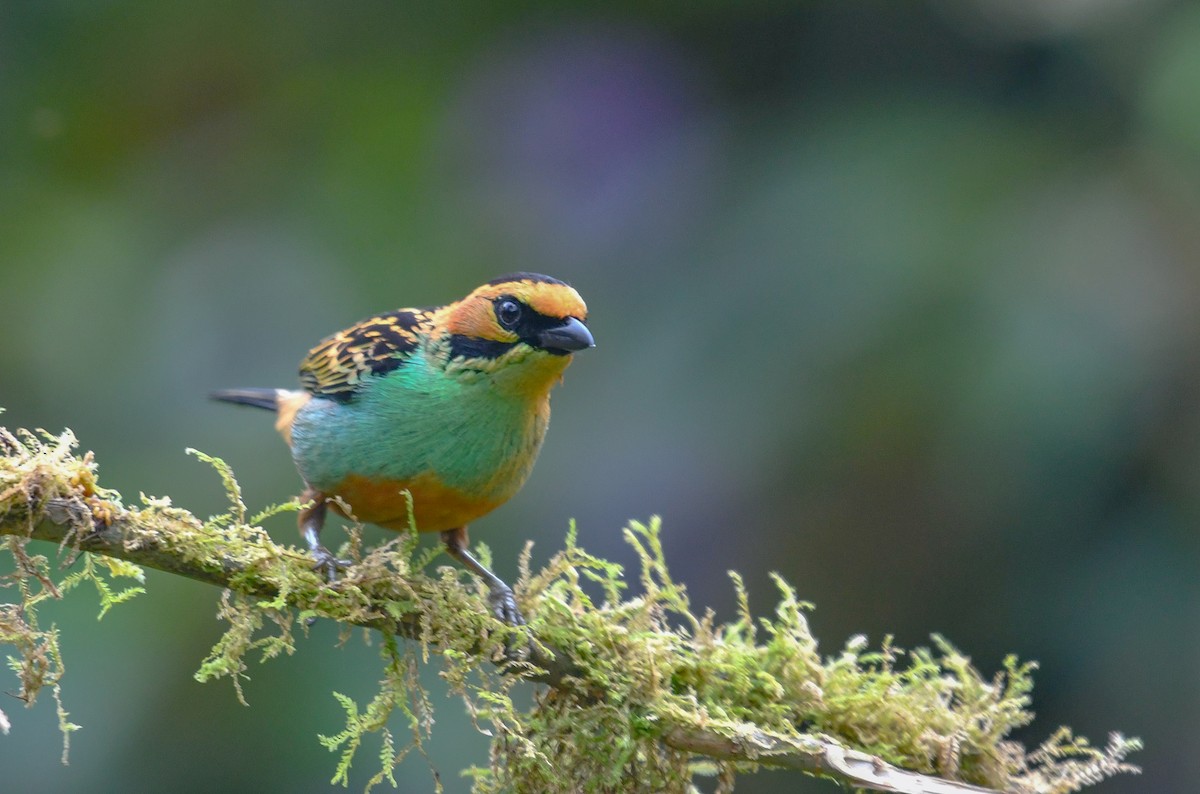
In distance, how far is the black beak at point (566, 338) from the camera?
11.6 ft

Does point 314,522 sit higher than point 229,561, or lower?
higher

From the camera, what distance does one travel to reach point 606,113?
790 cm

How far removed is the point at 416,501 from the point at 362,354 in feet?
2.06

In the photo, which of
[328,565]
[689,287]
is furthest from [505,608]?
[689,287]

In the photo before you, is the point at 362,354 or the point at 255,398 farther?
the point at 255,398

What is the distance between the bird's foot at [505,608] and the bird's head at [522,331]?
749 mm

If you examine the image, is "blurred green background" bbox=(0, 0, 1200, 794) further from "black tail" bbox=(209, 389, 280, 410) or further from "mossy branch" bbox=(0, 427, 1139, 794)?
"mossy branch" bbox=(0, 427, 1139, 794)

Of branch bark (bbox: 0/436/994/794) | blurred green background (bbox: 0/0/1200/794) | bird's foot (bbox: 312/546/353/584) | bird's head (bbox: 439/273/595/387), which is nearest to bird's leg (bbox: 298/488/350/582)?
bird's foot (bbox: 312/546/353/584)


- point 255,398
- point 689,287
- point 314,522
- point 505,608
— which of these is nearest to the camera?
point 505,608

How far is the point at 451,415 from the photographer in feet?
11.8

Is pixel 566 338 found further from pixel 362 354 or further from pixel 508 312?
pixel 362 354

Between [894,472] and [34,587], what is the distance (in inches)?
164

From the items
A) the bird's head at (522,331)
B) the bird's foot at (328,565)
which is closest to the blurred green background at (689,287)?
the bird's head at (522,331)

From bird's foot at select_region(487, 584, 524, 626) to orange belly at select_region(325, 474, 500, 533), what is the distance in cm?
45
